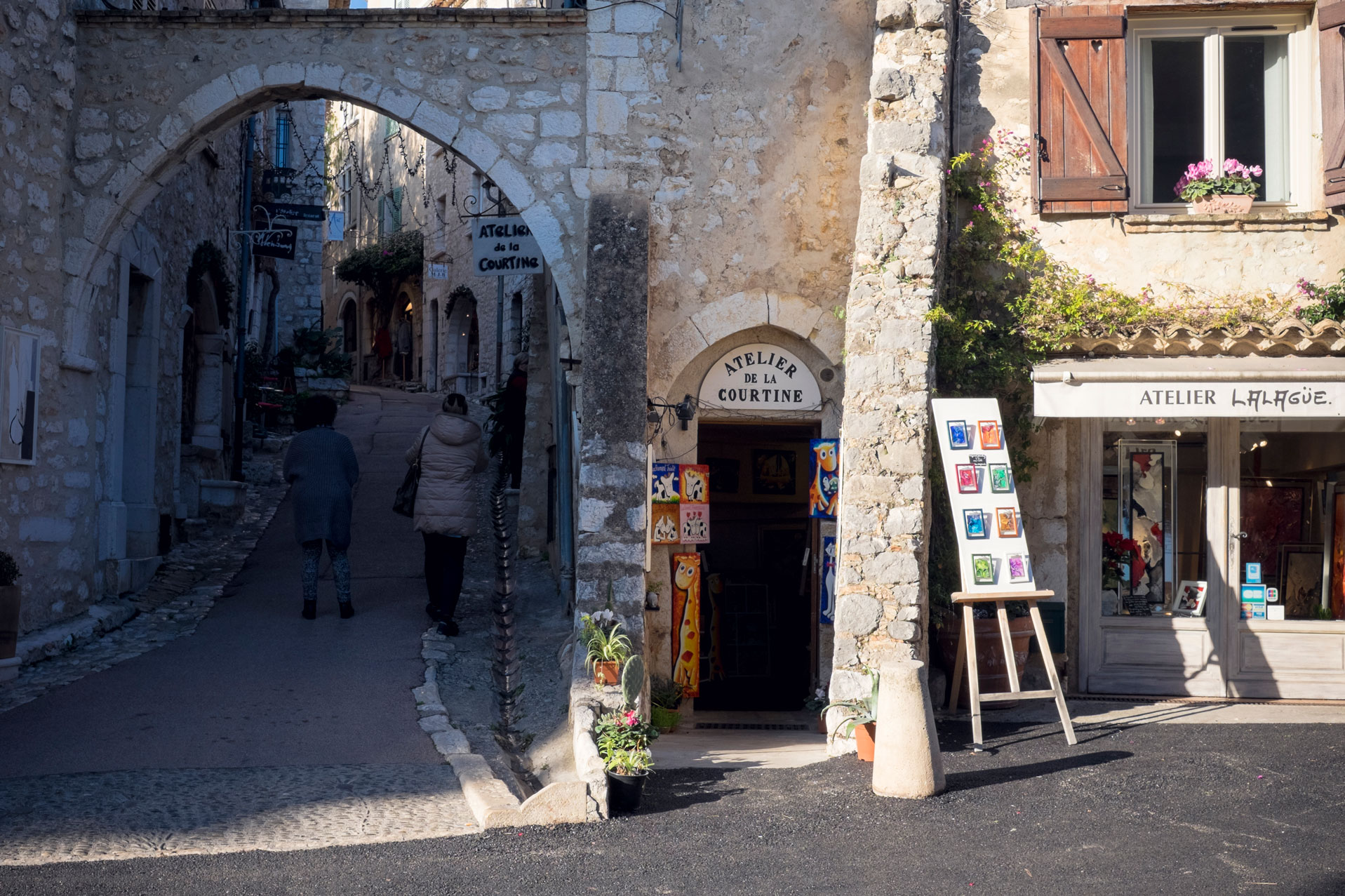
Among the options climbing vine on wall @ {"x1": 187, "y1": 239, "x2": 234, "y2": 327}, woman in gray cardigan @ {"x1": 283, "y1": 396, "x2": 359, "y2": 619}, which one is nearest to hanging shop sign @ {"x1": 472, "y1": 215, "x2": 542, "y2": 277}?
woman in gray cardigan @ {"x1": 283, "y1": 396, "x2": 359, "y2": 619}

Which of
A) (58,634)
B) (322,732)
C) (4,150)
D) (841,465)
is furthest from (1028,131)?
(58,634)

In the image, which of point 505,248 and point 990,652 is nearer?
point 990,652

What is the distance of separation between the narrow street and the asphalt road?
29 centimetres

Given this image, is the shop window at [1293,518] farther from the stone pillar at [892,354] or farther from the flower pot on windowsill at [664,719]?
the flower pot on windowsill at [664,719]

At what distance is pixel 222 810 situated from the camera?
16.1 feet

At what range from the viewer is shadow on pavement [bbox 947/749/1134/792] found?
550 centimetres

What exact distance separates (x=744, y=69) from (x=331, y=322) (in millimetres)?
28417

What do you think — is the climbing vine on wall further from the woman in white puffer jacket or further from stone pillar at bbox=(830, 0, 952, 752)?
stone pillar at bbox=(830, 0, 952, 752)

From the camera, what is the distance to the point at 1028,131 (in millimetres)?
7938

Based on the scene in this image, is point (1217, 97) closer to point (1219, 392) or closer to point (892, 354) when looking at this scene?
point (1219, 392)

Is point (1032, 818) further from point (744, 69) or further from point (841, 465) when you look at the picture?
point (744, 69)

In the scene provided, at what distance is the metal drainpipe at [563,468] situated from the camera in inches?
352

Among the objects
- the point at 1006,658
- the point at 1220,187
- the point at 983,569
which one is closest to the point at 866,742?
the point at 1006,658

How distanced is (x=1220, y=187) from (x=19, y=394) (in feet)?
26.1
